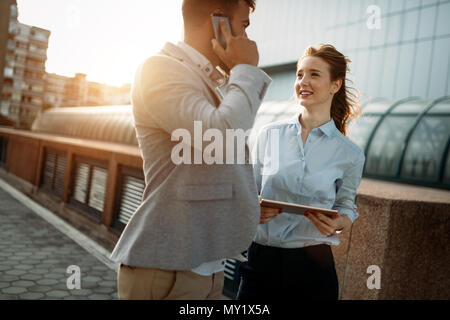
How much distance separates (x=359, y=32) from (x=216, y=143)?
20955 mm

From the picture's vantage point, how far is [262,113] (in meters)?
11.7

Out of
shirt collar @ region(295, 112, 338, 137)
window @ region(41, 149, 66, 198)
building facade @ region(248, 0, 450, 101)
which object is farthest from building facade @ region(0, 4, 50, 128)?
shirt collar @ region(295, 112, 338, 137)

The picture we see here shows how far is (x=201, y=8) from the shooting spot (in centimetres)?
146

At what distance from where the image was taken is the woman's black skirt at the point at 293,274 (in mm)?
2010

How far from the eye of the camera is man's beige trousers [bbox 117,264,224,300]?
138 cm

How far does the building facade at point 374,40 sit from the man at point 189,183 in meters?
11.9

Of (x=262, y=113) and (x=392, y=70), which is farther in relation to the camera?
(x=392, y=70)

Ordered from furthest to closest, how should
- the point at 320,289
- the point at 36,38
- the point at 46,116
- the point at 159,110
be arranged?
1. the point at 36,38
2. the point at 46,116
3. the point at 320,289
4. the point at 159,110

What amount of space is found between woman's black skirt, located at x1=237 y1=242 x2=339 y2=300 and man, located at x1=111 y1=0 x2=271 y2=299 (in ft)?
2.20

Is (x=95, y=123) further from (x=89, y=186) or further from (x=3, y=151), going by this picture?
(x=89, y=186)

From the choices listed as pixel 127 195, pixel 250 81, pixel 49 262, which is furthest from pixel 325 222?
pixel 127 195

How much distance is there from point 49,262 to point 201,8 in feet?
18.3
